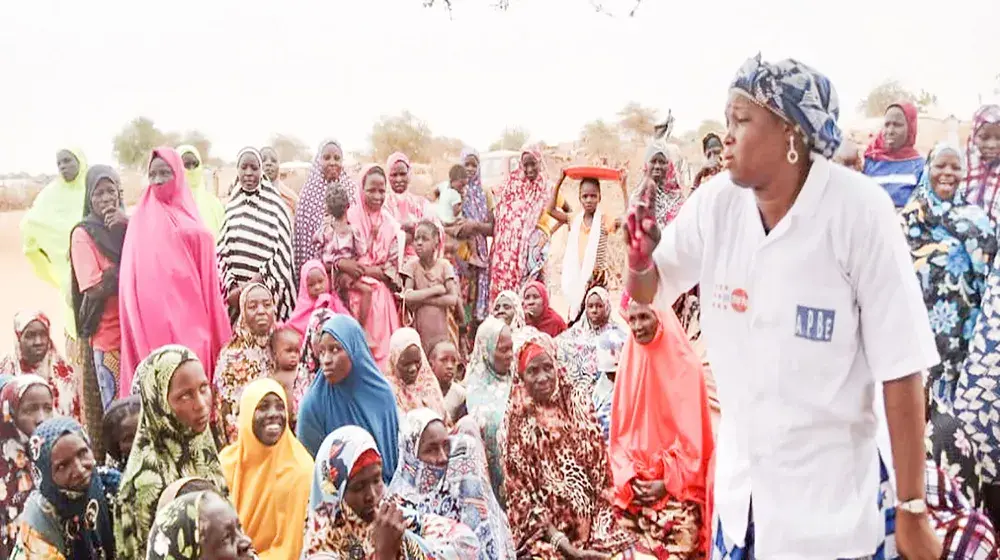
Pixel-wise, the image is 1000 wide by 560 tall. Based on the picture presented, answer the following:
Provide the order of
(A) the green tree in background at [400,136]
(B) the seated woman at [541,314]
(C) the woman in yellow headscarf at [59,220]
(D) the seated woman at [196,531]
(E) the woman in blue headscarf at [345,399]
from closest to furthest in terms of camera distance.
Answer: (D) the seated woman at [196,531], (E) the woman in blue headscarf at [345,399], (C) the woman in yellow headscarf at [59,220], (A) the green tree in background at [400,136], (B) the seated woman at [541,314]

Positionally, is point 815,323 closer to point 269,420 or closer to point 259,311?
point 269,420

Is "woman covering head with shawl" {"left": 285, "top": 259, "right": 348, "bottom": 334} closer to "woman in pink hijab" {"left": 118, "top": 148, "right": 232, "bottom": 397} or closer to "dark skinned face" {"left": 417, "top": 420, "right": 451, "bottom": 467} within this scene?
"woman in pink hijab" {"left": 118, "top": 148, "right": 232, "bottom": 397}

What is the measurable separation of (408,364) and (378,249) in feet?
2.43

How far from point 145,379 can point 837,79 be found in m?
2.90

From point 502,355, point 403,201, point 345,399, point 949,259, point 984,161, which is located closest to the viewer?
point 345,399

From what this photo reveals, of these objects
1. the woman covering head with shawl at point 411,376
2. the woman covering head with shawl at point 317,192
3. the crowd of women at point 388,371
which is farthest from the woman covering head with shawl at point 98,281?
the woman covering head with shawl at point 411,376

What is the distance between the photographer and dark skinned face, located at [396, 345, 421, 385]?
433cm

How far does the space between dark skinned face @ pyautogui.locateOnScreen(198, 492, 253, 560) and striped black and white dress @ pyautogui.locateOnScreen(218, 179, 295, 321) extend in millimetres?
2012

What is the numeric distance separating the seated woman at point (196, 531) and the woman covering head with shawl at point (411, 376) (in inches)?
61.5

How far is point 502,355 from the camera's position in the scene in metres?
4.38

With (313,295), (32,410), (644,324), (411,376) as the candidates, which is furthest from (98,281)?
(644,324)

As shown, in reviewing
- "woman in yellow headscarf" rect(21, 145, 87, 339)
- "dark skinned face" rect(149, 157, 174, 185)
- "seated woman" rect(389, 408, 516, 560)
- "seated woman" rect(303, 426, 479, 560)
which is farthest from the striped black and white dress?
"seated woman" rect(303, 426, 479, 560)

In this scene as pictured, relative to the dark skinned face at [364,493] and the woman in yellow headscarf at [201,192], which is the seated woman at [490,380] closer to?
the dark skinned face at [364,493]

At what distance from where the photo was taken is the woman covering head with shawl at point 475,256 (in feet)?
17.5
